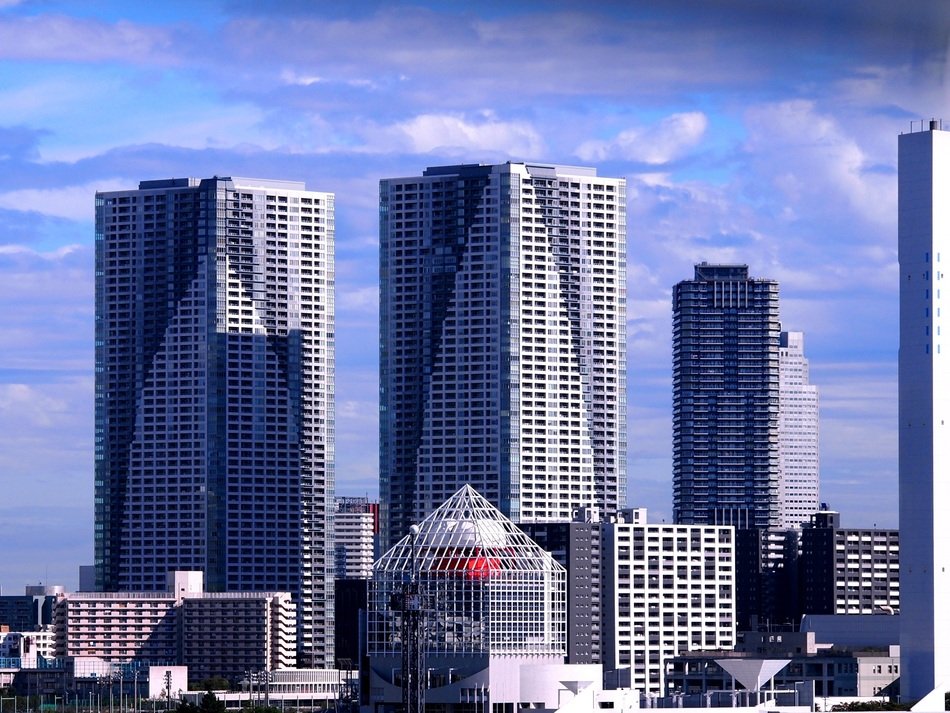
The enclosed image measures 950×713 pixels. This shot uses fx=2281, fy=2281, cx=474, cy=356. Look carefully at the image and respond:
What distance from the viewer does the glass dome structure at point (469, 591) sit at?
31266mm

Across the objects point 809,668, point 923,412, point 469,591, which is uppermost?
point 923,412

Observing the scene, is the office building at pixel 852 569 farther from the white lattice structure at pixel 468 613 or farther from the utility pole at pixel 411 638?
the utility pole at pixel 411 638

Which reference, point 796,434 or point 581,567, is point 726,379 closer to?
point 796,434

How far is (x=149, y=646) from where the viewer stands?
1945 inches

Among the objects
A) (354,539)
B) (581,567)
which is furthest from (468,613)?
(354,539)

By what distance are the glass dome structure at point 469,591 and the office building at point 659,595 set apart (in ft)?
35.1

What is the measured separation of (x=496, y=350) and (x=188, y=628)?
365 inches

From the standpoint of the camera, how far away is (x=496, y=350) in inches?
2021

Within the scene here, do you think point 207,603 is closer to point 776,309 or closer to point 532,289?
point 532,289

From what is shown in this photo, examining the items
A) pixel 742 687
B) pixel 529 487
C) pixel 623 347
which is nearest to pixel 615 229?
pixel 623 347

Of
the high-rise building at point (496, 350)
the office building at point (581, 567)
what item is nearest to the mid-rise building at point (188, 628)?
the high-rise building at point (496, 350)

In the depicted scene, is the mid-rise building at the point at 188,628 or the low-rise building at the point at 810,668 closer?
the low-rise building at the point at 810,668

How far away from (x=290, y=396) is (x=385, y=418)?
3299 mm

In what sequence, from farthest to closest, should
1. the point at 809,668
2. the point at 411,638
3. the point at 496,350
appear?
the point at 496,350 < the point at 809,668 < the point at 411,638
